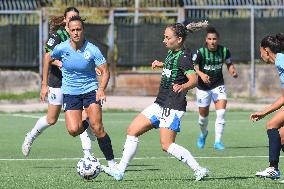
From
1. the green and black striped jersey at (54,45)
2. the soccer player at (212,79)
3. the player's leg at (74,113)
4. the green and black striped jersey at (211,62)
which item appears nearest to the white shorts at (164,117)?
the player's leg at (74,113)

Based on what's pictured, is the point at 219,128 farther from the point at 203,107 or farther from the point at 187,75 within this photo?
the point at 187,75

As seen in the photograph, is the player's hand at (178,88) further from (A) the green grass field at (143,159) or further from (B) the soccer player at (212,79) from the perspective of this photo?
(B) the soccer player at (212,79)

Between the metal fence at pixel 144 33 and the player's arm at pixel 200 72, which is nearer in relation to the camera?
the player's arm at pixel 200 72

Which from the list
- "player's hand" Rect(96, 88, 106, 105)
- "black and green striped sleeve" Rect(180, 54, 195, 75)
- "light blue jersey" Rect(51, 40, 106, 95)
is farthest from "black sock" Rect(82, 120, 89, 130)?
"black and green striped sleeve" Rect(180, 54, 195, 75)

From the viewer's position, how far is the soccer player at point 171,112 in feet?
46.7

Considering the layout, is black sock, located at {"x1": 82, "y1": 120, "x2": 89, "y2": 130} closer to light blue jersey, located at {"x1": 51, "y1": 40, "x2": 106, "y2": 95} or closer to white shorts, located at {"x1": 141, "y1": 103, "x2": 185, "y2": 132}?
light blue jersey, located at {"x1": 51, "y1": 40, "x2": 106, "y2": 95}

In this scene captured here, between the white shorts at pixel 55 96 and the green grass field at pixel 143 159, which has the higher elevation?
the white shorts at pixel 55 96

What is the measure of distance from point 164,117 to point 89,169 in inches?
46.7

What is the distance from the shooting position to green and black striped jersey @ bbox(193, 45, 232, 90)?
21.0 m

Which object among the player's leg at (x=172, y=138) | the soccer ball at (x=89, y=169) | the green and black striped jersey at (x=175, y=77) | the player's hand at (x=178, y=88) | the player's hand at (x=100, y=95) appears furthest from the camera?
the player's hand at (x=100, y=95)

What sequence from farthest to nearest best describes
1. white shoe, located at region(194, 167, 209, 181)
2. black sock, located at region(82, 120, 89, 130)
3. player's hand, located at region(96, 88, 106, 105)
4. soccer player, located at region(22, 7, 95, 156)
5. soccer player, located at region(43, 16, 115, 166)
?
soccer player, located at region(22, 7, 95, 156) → black sock, located at region(82, 120, 89, 130) → soccer player, located at region(43, 16, 115, 166) → player's hand, located at region(96, 88, 106, 105) → white shoe, located at region(194, 167, 209, 181)

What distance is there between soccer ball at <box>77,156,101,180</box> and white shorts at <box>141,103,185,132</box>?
94cm

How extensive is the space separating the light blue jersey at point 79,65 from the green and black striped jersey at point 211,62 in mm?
5545

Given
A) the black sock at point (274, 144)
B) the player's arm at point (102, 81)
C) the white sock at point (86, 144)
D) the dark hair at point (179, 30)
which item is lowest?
the white sock at point (86, 144)
